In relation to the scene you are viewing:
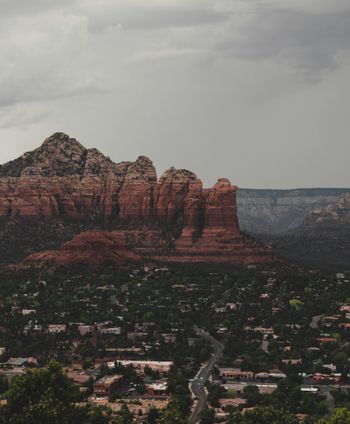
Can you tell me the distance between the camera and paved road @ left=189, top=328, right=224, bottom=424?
3942 inches

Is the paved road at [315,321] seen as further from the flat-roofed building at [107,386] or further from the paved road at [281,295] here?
the flat-roofed building at [107,386]

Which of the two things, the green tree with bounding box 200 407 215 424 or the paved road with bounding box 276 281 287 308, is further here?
the paved road with bounding box 276 281 287 308

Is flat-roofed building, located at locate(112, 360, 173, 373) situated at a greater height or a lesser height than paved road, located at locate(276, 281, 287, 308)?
lesser

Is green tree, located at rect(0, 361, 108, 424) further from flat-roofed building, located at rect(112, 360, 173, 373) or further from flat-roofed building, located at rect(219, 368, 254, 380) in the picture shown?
flat-roofed building, located at rect(112, 360, 173, 373)

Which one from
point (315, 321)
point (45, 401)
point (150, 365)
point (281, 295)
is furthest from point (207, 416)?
point (281, 295)

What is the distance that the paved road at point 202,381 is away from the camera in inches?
3942

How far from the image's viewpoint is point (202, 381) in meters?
116

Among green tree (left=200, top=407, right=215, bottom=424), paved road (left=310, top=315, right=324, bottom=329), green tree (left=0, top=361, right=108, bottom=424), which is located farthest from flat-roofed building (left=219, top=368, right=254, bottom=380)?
green tree (left=0, top=361, right=108, bottom=424)

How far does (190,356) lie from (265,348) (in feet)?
41.8

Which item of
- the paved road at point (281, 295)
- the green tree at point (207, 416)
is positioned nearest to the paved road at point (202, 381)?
the green tree at point (207, 416)

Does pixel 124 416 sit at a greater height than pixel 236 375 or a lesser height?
greater

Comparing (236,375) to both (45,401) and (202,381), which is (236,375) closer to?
(202,381)

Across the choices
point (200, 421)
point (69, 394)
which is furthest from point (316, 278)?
point (69, 394)

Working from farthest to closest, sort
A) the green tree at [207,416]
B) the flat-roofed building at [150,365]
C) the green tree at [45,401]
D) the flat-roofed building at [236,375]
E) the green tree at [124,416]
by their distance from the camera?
the flat-roofed building at [150,365] < the flat-roofed building at [236,375] < the green tree at [207,416] < the green tree at [124,416] < the green tree at [45,401]
